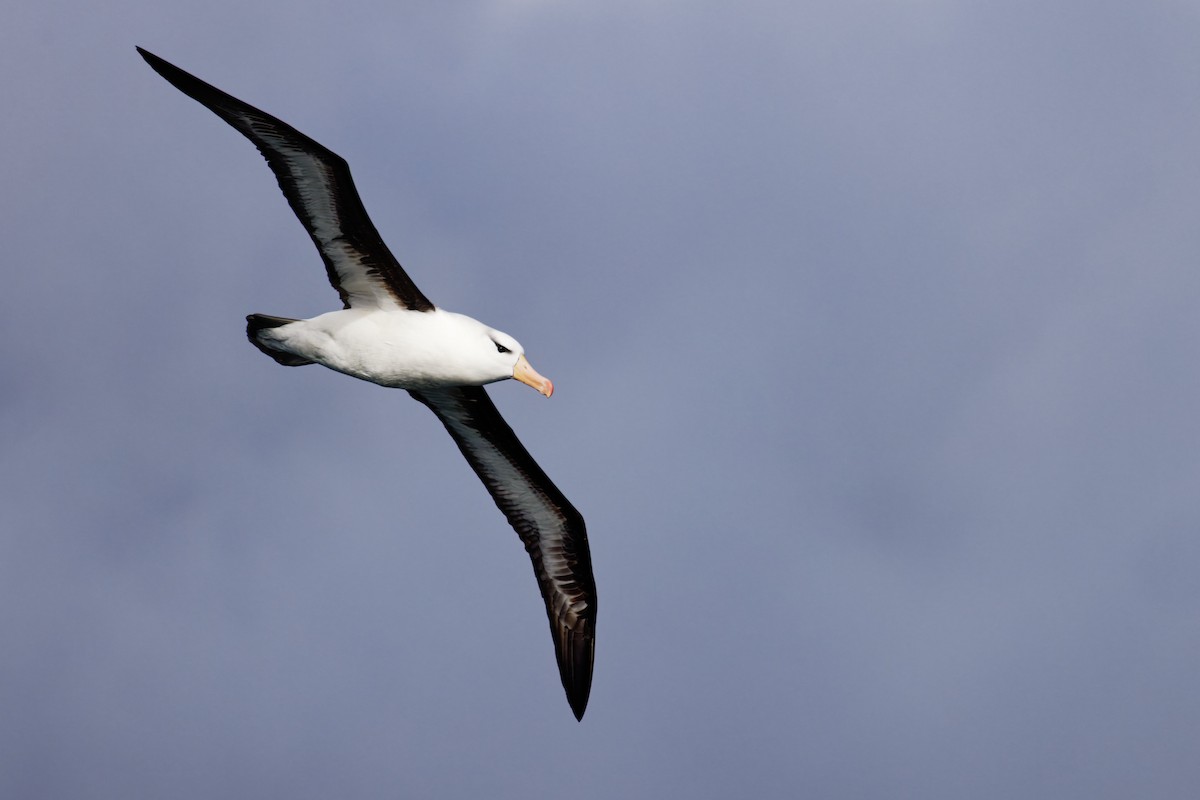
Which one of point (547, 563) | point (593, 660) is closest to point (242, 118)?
point (547, 563)

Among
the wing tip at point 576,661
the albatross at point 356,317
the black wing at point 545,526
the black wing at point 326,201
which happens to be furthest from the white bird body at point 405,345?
the wing tip at point 576,661

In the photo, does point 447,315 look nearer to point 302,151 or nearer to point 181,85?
point 302,151

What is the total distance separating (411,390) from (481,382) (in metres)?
1.48

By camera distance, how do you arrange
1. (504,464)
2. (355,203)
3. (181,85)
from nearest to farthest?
(181,85) < (355,203) < (504,464)

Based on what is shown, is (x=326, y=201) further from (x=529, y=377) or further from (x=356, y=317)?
(x=529, y=377)

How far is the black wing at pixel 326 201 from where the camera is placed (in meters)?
13.3

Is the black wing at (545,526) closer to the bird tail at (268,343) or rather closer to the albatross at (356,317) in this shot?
the albatross at (356,317)

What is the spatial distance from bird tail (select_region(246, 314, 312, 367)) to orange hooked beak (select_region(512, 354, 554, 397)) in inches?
81.6

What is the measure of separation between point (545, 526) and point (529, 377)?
313 cm

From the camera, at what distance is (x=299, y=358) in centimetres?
1482

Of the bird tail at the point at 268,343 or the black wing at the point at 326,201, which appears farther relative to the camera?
the bird tail at the point at 268,343

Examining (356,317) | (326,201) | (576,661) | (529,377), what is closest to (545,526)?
(576,661)

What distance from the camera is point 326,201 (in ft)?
46.7

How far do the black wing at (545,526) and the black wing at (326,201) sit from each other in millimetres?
2105
